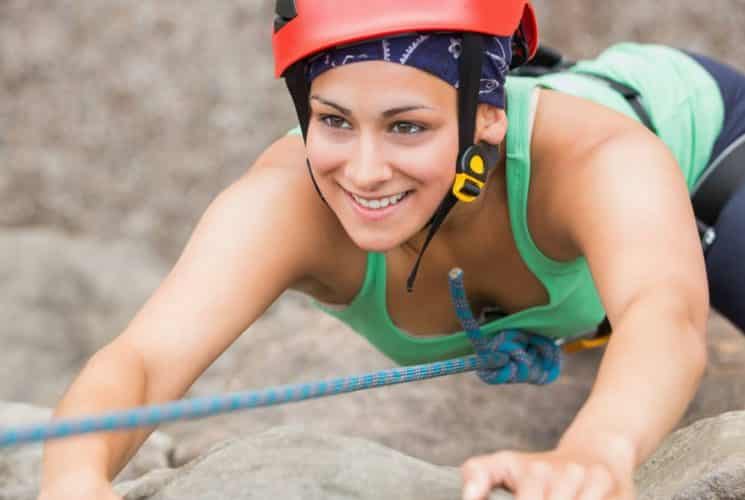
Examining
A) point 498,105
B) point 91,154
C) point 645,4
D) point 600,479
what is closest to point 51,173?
point 91,154

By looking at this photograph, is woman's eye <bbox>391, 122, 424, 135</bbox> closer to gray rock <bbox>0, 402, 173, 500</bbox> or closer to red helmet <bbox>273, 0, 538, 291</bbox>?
red helmet <bbox>273, 0, 538, 291</bbox>

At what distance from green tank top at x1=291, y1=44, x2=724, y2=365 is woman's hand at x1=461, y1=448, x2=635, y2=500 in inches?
33.7

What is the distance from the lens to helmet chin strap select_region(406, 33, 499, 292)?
1.72m

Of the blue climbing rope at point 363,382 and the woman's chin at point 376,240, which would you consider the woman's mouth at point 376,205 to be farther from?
the blue climbing rope at point 363,382

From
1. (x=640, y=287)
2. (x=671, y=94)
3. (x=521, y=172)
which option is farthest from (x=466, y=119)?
(x=671, y=94)

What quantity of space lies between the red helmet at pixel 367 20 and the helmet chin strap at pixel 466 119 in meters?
0.02

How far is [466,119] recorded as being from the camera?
1.74m

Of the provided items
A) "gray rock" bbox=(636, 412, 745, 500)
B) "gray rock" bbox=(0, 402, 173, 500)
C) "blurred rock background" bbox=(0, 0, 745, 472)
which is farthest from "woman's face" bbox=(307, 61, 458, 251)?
"blurred rock background" bbox=(0, 0, 745, 472)

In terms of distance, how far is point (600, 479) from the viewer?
1.17m

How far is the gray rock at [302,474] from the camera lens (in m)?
1.46

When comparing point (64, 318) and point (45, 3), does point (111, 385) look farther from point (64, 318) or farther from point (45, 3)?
point (45, 3)

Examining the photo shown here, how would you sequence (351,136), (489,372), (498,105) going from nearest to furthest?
1. (351,136)
2. (498,105)
3. (489,372)

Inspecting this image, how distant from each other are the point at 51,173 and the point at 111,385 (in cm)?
261

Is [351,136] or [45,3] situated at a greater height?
[45,3]
